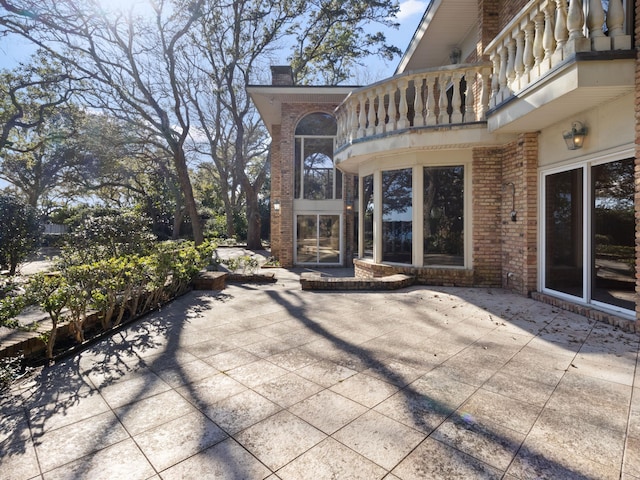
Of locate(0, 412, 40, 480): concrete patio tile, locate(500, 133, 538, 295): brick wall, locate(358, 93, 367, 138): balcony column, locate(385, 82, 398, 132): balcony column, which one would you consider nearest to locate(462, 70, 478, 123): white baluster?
locate(500, 133, 538, 295): brick wall

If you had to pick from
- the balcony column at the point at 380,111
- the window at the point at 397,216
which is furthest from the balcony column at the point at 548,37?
the window at the point at 397,216

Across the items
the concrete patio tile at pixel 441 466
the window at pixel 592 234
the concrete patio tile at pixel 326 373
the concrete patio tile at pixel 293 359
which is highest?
the window at pixel 592 234

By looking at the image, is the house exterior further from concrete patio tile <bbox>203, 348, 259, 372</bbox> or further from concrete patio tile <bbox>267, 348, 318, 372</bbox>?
concrete patio tile <bbox>203, 348, 259, 372</bbox>

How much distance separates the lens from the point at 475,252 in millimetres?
6754

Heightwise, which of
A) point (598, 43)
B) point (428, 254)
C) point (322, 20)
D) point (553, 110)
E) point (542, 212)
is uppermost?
point (322, 20)

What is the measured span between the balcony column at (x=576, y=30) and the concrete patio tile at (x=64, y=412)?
5558 mm

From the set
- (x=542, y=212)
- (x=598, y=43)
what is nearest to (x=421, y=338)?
(x=542, y=212)

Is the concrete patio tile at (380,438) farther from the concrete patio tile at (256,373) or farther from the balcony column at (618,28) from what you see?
the balcony column at (618,28)

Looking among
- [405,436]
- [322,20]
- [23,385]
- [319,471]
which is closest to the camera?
[319,471]

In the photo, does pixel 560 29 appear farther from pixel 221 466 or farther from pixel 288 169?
pixel 288 169

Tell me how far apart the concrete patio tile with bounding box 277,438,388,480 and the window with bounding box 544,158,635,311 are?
4144 mm

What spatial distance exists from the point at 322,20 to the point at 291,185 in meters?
8.40

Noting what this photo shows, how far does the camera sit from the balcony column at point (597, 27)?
3805 millimetres

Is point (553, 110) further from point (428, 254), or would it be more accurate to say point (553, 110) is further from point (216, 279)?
point (216, 279)
